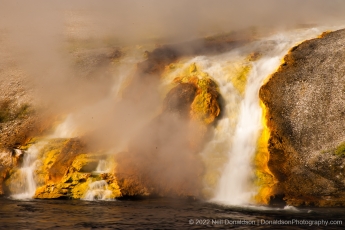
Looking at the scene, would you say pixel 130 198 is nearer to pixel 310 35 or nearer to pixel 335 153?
pixel 335 153

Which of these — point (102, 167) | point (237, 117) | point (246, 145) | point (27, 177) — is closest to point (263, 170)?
point (246, 145)

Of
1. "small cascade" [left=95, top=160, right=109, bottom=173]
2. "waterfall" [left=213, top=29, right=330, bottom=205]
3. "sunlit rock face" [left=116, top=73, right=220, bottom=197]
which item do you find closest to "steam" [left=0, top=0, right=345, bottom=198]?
"sunlit rock face" [left=116, top=73, right=220, bottom=197]

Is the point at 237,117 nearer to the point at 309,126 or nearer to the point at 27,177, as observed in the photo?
the point at 309,126

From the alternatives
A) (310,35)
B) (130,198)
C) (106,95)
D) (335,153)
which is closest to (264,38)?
(310,35)

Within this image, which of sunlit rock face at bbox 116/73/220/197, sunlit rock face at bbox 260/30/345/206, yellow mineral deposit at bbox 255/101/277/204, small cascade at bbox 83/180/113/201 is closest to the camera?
sunlit rock face at bbox 260/30/345/206

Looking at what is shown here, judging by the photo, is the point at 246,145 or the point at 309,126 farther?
the point at 246,145

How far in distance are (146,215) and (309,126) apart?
8.07 m

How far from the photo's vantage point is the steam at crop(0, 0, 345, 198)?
22469 millimetres

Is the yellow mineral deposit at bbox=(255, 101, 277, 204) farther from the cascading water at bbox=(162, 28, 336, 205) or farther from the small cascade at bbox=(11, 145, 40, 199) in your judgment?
the small cascade at bbox=(11, 145, 40, 199)

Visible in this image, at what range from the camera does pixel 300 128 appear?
63.3ft

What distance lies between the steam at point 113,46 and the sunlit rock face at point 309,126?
3.85 meters

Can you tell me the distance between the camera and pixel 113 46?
1371 inches

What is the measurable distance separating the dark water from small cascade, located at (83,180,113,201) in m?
0.55

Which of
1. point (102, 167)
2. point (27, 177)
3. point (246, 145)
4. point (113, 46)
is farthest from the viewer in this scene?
point (113, 46)
